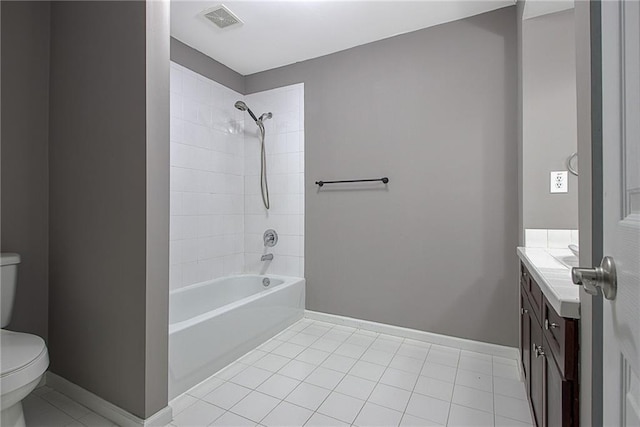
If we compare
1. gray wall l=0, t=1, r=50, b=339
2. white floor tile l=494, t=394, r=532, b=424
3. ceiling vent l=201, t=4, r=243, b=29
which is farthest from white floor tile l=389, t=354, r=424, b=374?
ceiling vent l=201, t=4, r=243, b=29

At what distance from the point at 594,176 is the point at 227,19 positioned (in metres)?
2.42

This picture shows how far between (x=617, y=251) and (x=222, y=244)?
2.80m

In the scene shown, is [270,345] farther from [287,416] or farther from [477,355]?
[477,355]

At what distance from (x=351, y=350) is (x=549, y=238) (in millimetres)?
1468

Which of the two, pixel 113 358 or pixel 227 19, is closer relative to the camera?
pixel 113 358

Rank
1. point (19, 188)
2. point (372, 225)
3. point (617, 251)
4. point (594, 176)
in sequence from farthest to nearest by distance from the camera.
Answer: point (372, 225) → point (19, 188) → point (594, 176) → point (617, 251)

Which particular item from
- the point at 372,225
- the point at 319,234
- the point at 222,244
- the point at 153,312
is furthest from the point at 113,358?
the point at 372,225

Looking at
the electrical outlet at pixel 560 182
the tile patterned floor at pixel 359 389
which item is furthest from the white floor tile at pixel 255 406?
the electrical outlet at pixel 560 182

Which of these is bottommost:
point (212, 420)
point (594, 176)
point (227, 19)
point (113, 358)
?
point (212, 420)

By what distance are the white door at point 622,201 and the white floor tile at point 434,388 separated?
1.27m

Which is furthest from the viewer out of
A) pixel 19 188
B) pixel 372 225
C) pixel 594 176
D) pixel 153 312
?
pixel 372 225

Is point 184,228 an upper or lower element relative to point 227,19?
lower

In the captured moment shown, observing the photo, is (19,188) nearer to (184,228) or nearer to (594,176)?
(184,228)

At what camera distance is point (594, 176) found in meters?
0.65
